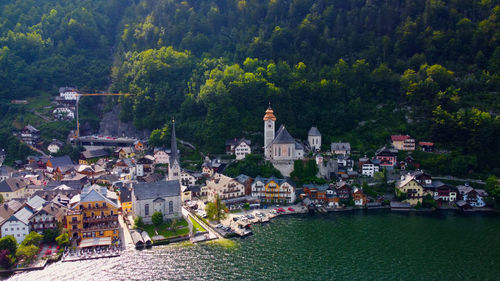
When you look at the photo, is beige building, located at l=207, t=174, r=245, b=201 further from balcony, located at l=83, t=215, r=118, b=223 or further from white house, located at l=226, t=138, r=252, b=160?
balcony, located at l=83, t=215, r=118, b=223

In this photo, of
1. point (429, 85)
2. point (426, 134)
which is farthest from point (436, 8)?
point (426, 134)

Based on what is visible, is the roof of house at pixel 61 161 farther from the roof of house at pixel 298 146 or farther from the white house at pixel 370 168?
the white house at pixel 370 168

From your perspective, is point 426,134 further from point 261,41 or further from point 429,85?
point 261,41

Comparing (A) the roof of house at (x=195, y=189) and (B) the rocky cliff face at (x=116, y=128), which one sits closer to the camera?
(A) the roof of house at (x=195, y=189)

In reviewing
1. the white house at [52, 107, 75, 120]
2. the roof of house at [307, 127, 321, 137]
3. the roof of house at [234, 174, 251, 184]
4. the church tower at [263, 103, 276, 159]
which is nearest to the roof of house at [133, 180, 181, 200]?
the roof of house at [234, 174, 251, 184]

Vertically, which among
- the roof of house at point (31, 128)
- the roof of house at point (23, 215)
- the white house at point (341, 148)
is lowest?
the roof of house at point (23, 215)

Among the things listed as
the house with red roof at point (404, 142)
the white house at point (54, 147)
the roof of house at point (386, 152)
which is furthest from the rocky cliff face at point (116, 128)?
the house with red roof at point (404, 142)

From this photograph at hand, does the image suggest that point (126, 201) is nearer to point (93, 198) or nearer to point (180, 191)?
point (93, 198)
